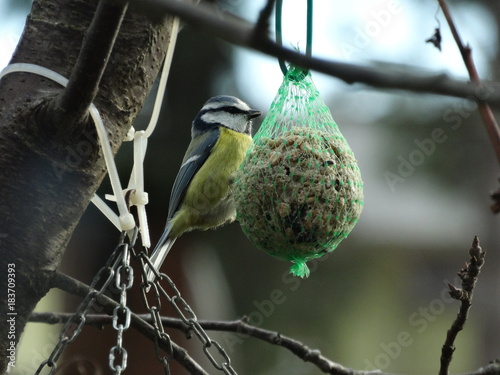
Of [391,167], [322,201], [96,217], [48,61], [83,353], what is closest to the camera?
[48,61]

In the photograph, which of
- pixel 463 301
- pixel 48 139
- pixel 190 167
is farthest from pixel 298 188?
pixel 190 167

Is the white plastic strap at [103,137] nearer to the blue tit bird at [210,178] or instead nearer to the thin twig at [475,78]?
the thin twig at [475,78]

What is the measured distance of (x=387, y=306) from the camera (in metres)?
6.00

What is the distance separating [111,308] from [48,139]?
370 millimetres

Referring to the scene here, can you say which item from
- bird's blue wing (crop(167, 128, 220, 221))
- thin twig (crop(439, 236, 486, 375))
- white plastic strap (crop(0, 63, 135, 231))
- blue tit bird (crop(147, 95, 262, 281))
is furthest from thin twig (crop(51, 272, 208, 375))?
bird's blue wing (crop(167, 128, 220, 221))

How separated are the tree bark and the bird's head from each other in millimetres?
1342

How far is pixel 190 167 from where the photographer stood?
2.71 m

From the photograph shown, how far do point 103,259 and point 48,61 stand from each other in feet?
10.4

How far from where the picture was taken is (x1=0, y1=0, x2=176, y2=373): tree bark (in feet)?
4.13

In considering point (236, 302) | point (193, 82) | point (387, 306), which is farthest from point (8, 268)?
point (387, 306)

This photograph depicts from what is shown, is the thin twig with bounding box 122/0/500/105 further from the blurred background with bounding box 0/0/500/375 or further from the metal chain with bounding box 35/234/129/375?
the blurred background with bounding box 0/0/500/375

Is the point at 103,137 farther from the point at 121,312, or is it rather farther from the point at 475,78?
the point at 475,78

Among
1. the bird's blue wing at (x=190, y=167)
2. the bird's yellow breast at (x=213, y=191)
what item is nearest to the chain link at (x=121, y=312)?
the bird's yellow breast at (x=213, y=191)

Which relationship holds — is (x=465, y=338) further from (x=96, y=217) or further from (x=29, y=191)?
(x=29, y=191)
